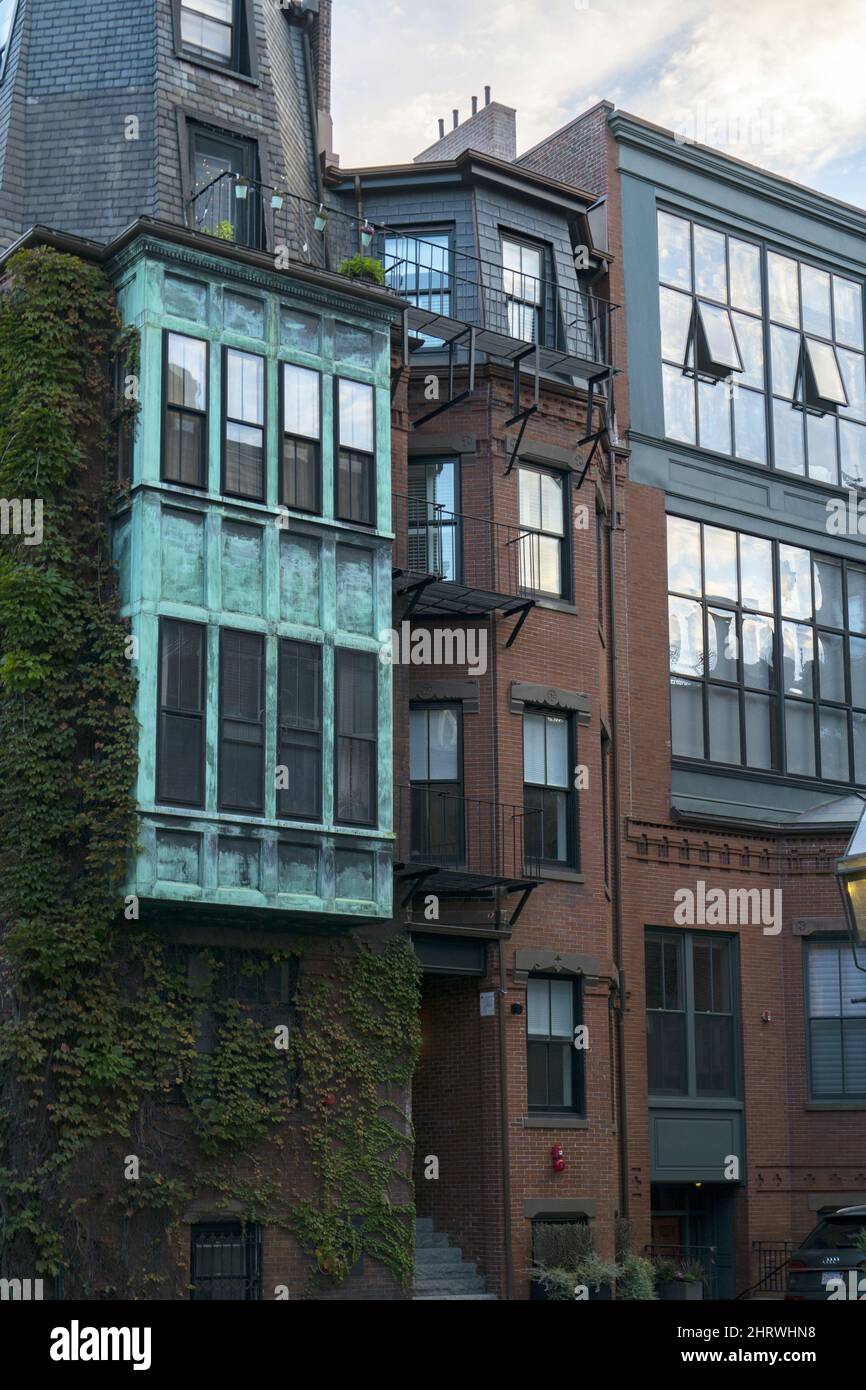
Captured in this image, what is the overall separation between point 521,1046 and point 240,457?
9.19 metres

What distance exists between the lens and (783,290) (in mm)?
34375

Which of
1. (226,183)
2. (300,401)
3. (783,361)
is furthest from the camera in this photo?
(783,361)

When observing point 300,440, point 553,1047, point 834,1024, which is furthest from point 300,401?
point 834,1024

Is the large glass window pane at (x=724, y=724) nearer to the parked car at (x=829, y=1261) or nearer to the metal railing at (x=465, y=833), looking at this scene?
the metal railing at (x=465, y=833)

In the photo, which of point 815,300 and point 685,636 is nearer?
point 685,636

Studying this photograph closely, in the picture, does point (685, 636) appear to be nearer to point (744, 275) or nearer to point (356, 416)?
point (744, 275)

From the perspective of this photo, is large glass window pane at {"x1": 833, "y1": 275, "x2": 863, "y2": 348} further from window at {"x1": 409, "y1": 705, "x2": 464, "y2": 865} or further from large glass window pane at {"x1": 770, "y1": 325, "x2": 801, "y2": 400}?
window at {"x1": 409, "y1": 705, "x2": 464, "y2": 865}

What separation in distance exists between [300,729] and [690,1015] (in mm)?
10584

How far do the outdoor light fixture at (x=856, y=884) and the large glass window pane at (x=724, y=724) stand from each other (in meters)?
20.1

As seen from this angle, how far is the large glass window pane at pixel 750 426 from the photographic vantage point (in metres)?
33.2

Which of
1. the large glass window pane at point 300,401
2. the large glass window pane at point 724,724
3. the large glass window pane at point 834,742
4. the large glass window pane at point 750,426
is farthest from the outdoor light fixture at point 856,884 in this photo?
the large glass window pane at point 750,426

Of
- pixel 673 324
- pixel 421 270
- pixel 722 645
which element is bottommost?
pixel 722 645
